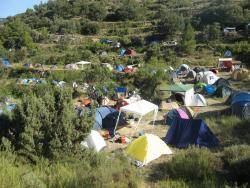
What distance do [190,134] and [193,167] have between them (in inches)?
204

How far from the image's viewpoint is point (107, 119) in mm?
17609

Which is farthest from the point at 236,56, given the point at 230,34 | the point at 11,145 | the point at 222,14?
the point at 11,145

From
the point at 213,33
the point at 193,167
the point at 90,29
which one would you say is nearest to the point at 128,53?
the point at 213,33

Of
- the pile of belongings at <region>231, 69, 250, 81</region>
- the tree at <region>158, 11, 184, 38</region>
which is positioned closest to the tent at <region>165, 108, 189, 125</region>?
the pile of belongings at <region>231, 69, 250, 81</region>

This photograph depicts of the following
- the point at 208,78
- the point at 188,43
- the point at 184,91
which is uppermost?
the point at 184,91

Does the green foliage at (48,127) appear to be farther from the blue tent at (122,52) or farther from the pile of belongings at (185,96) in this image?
the blue tent at (122,52)

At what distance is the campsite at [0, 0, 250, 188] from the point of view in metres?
8.35

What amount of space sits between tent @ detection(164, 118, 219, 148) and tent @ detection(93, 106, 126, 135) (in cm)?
359

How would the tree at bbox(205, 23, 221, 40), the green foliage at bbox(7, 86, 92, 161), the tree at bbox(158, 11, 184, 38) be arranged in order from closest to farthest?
the green foliage at bbox(7, 86, 92, 161) < the tree at bbox(205, 23, 221, 40) < the tree at bbox(158, 11, 184, 38)

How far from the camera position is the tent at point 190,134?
13312 mm

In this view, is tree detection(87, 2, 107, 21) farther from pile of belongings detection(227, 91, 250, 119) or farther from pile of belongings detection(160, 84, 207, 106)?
pile of belongings detection(227, 91, 250, 119)

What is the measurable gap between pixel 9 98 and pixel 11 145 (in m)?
18.1

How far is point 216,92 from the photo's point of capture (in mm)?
23938

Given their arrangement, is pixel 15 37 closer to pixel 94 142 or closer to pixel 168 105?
pixel 168 105
